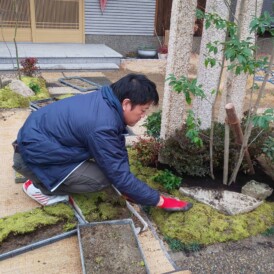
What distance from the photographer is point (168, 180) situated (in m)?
3.14

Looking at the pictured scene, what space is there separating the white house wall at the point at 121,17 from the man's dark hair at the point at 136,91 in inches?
316

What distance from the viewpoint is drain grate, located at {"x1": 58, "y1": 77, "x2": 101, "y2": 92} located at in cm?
643

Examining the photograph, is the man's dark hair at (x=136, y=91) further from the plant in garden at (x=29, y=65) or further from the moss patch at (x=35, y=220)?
the plant in garden at (x=29, y=65)

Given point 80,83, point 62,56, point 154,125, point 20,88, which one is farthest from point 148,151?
point 62,56

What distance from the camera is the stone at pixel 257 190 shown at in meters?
3.03

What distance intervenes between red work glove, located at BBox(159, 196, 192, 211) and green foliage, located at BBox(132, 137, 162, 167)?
707mm

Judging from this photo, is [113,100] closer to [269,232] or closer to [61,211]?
[61,211]

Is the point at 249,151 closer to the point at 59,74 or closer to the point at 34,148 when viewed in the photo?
the point at 34,148

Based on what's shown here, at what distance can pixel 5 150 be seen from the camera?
13.2 feet

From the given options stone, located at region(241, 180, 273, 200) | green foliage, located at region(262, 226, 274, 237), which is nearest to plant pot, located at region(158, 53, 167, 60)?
stone, located at region(241, 180, 273, 200)

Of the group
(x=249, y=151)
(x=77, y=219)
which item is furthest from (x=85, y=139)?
(x=249, y=151)

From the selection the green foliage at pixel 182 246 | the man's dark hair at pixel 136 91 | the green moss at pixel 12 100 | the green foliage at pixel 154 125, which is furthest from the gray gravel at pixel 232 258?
the green moss at pixel 12 100

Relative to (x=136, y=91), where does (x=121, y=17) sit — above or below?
above

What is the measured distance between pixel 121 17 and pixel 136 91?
8.39 m
